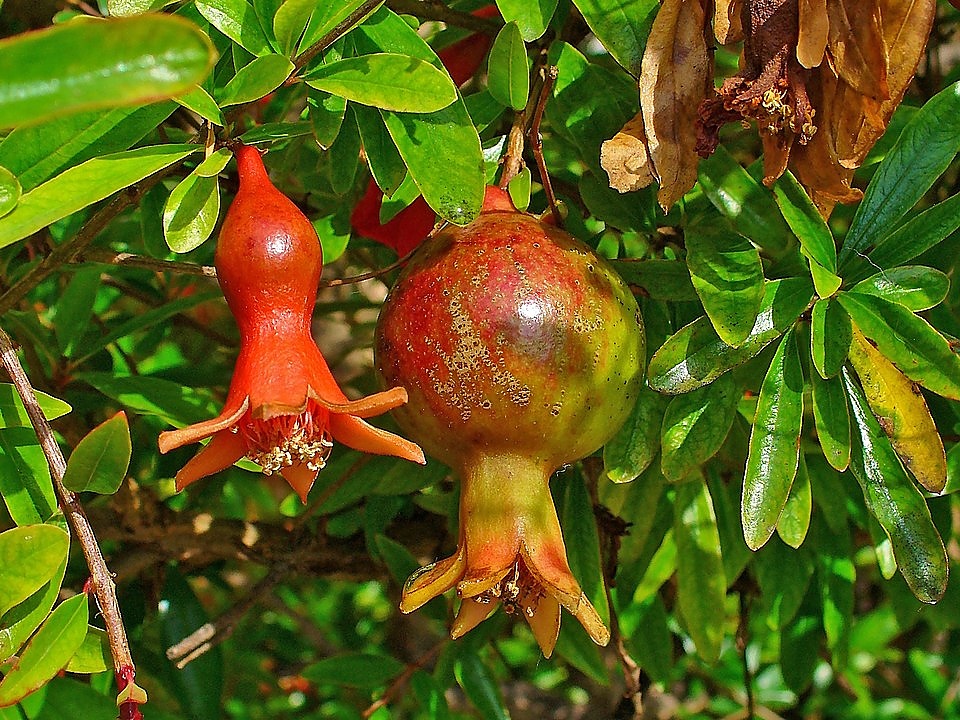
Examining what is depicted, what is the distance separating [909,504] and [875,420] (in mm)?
72

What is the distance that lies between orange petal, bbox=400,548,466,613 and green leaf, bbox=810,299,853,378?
0.32 meters

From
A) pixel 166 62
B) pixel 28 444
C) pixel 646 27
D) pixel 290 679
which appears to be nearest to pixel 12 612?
pixel 28 444

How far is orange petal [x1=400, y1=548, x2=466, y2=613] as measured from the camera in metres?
0.75

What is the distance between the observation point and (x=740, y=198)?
2.86ft

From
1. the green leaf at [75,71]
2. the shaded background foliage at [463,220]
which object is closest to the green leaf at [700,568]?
the shaded background foliage at [463,220]

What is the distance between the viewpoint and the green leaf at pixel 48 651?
0.73 metres

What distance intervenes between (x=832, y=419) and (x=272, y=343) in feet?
1.46

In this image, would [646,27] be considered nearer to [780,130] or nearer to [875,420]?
[780,130]

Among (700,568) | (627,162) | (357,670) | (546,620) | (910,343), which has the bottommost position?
(357,670)

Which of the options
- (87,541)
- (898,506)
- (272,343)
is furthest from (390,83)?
(898,506)

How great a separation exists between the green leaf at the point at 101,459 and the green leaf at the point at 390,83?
0.29 m

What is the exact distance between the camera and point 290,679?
179 centimetres

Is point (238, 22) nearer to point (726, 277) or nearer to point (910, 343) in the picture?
point (726, 277)

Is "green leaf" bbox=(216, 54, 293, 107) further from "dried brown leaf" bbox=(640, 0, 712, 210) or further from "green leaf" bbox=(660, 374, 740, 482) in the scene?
"green leaf" bbox=(660, 374, 740, 482)
